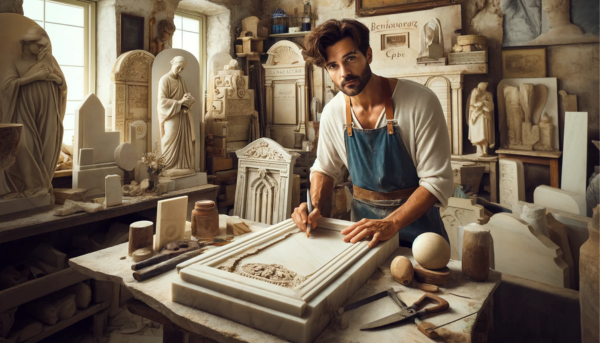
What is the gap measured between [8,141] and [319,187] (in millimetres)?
1612

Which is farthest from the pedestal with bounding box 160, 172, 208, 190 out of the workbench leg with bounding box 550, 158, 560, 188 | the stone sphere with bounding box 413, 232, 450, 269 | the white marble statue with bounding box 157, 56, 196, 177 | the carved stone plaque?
the workbench leg with bounding box 550, 158, 560, 188

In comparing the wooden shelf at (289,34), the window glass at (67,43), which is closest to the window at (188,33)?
the wooden shelf at (289,34)

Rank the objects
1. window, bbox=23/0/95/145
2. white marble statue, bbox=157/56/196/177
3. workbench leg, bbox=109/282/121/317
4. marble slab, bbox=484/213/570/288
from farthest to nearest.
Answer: white marble statue, bbox=157/56/196/177 < window, bbox=23/0/95/145 < workbench leg, bbox=109/282/121/317 < marble slab, bbox=484/213/570/288

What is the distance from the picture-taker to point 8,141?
74.7 inches

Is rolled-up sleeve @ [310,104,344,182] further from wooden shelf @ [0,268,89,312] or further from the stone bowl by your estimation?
wooden shelf @ [0,268,89,312]

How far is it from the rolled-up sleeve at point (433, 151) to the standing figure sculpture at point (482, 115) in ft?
13.2

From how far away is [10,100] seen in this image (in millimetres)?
3629

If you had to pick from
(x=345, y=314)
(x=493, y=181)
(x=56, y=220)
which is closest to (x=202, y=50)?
(x=56, y=220)

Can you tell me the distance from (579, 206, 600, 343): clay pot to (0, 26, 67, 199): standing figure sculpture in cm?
423

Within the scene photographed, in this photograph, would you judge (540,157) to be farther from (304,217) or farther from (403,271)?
(403,271)

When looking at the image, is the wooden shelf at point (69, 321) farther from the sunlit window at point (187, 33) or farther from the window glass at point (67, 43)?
the sunlit window at point (187, 33)

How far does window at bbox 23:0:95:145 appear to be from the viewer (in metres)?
4.67

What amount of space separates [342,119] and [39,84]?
3115 millimetres

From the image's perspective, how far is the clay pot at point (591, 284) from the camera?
1744mm
